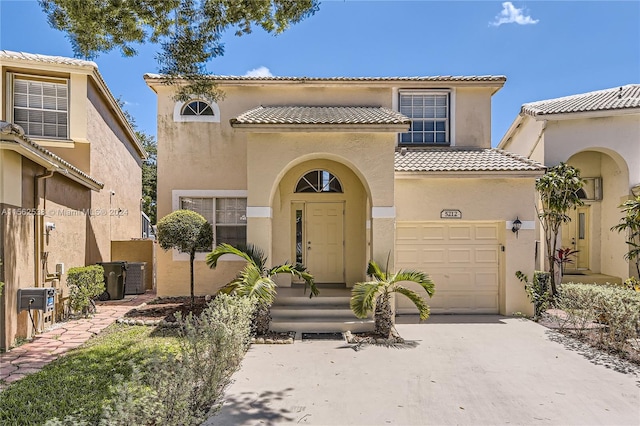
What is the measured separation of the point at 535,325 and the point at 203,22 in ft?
37.8

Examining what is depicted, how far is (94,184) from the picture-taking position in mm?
11984

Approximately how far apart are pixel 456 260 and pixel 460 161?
3.14m

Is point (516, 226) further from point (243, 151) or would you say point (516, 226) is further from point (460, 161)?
point (243, 151)

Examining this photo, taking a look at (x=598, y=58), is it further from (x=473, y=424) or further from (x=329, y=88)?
(x=473, y=424)

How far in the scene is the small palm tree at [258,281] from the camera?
827 centimetres

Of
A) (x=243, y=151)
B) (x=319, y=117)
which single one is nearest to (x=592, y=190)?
(x=319, y=117)

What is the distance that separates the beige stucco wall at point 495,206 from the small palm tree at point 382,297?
2651mm

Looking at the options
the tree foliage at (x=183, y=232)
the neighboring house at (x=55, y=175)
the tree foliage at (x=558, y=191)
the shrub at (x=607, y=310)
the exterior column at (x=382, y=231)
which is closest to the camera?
the shrub at (x=607, y=310)

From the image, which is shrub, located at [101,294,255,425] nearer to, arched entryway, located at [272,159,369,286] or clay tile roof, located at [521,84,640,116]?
arched entryway, located at [272,159,369,286]

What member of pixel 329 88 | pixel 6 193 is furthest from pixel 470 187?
pixel 6 193

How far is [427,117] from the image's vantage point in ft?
45.0

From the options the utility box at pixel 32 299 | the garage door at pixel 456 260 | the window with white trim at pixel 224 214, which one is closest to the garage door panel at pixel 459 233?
the garage door at pixel 456 260

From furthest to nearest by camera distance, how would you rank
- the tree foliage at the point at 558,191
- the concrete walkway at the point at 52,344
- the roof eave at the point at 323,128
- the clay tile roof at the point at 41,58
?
1. the clay tile roof at the point at 41,58
2. the tree foliage at the point at 558,191
3. the roof eave at the point at 323,128
4. the concrete walkway at the point at 52,344

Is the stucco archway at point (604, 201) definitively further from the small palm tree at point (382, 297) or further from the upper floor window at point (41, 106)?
the upper floor window at point (41, 106)
